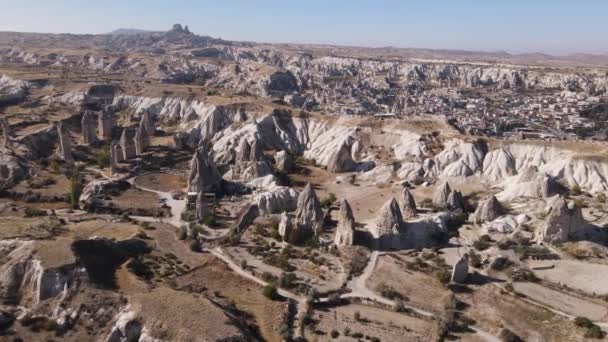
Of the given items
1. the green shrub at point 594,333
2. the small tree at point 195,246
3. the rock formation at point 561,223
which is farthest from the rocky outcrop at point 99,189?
the green shrub at point 594,333

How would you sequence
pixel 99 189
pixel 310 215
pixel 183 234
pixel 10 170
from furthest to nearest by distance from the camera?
pixel 10 170 < pixel 99 189 < pixel 310 215 < pixel 183 234

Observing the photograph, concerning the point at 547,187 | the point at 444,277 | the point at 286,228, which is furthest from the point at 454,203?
the point at 286,228

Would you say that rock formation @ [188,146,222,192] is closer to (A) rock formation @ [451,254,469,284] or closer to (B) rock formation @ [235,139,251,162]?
(B) rock formation @ [235,139,251,162]

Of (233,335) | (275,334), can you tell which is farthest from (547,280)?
(233,335)

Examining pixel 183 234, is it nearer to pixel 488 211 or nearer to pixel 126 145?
pixel 488 211

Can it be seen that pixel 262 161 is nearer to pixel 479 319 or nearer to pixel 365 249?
pixel 365 249

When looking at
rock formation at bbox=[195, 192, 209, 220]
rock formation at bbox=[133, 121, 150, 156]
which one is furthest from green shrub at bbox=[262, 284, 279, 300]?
rock formation at bbox=[133, 121, 150, 156]
